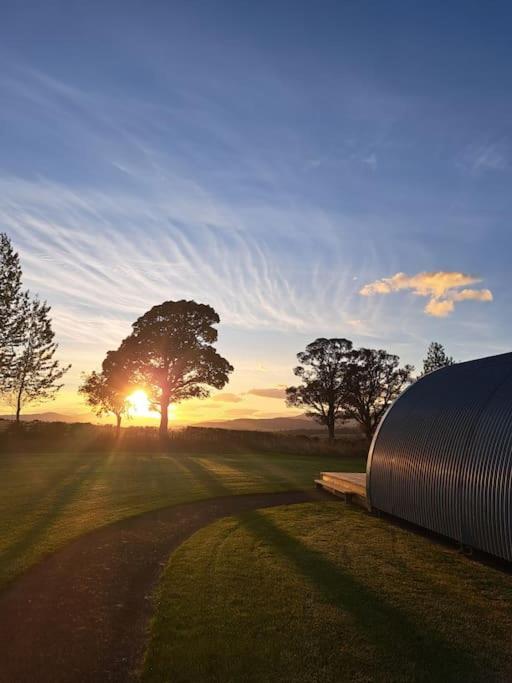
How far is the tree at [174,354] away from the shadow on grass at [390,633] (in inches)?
1463

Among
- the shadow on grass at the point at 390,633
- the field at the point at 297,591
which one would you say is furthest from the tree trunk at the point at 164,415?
the shadow on grass at the point at 390,633

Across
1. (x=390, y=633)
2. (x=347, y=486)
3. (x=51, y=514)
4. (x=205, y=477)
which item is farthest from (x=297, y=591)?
(x=205, y=477)

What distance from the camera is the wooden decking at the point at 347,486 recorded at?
62.5 ft

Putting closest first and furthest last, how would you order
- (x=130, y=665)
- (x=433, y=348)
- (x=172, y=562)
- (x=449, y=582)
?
(x=130, y=665)
(x=449, y=582)
(x=172, y=562)
(x=433, y=348)

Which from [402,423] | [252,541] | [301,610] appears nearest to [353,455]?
[402,423]

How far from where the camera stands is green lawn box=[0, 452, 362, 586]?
1330cm

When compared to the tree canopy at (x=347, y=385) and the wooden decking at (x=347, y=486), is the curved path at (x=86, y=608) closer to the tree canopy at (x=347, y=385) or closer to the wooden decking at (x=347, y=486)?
the wooden decking at (x=347, y=486)

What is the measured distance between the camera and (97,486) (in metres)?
21.4

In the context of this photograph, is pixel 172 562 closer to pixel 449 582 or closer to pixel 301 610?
pixel 301 610

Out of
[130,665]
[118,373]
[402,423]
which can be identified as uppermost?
[118,373]

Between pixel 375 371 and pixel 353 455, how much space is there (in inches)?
987

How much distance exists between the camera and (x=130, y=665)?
6801 mm

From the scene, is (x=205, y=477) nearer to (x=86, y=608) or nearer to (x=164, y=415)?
(x=86, y=608)

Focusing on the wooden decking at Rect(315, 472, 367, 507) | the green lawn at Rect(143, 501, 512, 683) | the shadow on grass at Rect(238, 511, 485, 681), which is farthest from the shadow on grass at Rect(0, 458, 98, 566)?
the wooden decking at Rect(315, 472, 367, 507)
